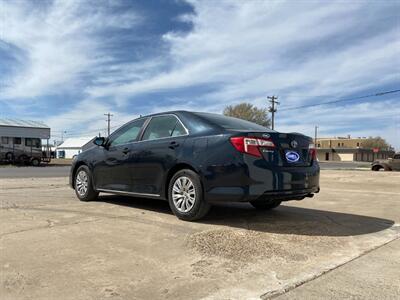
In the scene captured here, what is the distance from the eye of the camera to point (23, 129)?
4706 centimetres

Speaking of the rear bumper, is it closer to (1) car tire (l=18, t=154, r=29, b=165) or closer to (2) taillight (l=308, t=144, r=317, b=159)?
(2) taillight (l=308, t=144, r=317, b=159)

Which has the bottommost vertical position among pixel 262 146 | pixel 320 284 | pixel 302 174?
pixel 320 284

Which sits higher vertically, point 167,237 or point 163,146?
point 163,146

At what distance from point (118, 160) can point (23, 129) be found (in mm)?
44428

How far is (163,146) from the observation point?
5953 millimetres

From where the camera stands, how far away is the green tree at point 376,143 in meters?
129

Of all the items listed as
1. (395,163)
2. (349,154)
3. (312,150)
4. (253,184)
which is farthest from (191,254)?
(349,154)

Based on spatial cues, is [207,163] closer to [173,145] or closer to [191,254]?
[173,145]

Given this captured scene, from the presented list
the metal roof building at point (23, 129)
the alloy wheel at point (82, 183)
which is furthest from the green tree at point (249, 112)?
the alloy wheel at point (82, 183)

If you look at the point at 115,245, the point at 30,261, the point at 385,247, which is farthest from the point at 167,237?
the point at 385,247

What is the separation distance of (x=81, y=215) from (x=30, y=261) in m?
2.19

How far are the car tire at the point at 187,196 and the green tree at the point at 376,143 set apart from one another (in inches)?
5192

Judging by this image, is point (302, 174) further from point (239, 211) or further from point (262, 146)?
point (239, 211)

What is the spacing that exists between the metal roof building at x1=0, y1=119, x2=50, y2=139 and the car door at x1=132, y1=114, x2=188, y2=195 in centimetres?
4384
